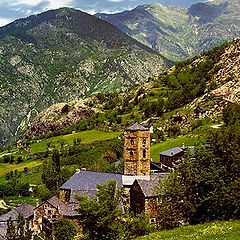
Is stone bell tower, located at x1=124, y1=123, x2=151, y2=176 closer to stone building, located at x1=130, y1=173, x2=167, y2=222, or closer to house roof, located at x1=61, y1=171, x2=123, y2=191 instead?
house roof, located at x1=61, y1=171, x2=123, y2=191

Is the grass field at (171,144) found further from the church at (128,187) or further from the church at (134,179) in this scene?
the church at (128,187)

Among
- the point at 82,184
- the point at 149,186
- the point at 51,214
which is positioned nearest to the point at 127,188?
the point at 149,186

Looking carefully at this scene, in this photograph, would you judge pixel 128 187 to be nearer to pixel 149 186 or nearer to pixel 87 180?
pixel 149 186

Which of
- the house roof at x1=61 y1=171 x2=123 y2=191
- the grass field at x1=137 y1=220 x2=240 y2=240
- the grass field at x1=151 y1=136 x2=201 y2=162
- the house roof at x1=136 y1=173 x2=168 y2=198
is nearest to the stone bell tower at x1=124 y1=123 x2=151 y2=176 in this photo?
the house roof at x1=61 y1=171 x2=123 y2=191

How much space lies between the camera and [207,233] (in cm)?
4997

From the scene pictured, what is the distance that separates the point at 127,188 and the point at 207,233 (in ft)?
102

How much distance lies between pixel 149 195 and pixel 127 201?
9.19m

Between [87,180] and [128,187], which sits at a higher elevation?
[128,187]

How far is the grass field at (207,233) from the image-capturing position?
47219mm

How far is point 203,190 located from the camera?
6381 cm

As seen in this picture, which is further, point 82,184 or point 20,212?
point 20,212

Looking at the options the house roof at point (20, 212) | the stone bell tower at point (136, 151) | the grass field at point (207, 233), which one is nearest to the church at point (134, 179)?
the stone bell tower at point (136, 151)

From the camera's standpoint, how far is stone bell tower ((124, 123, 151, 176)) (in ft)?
271

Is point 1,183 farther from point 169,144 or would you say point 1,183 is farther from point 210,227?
point 210,227
